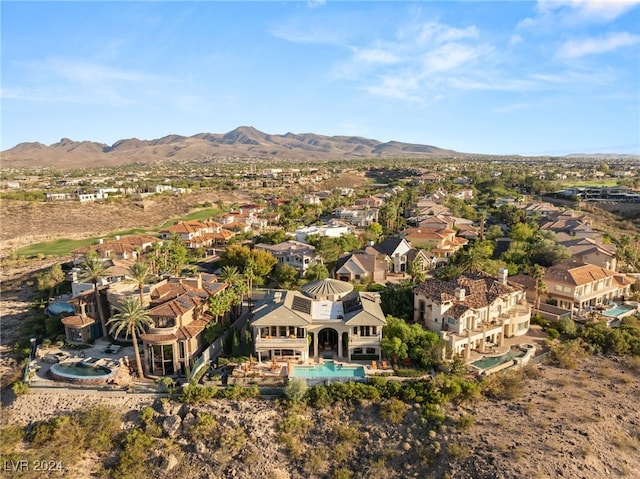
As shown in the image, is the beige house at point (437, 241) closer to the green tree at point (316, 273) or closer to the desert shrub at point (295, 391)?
the green tree at point (316, 273)

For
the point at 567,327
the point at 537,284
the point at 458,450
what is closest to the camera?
the point at 458,450

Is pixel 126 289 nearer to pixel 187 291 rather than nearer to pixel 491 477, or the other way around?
pixel 187 291

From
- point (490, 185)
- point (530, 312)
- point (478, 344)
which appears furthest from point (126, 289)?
point (490, 185)

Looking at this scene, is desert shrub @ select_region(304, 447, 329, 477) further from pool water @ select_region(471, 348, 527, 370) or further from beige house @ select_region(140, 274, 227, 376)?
pool water @ select_region(471, 348, 527, 370)

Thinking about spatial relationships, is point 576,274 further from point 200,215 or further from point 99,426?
point 200,215

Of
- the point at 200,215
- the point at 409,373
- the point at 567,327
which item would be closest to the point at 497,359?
the point at 409,373

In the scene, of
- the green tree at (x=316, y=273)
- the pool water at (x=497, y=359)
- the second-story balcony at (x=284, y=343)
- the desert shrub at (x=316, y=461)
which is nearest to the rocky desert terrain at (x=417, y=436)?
the desert shrub at (x=316, y=461)
